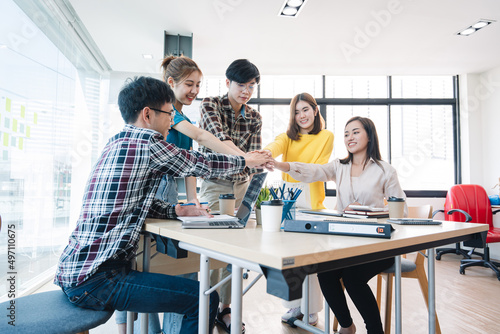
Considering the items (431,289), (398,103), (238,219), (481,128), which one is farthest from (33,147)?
(481,128)

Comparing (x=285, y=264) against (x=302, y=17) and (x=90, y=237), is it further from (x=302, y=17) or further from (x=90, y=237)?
(x=302, y=17)

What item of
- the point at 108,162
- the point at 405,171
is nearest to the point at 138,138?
the point at 108,162

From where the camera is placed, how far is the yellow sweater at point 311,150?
81.2 inches

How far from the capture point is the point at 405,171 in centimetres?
524

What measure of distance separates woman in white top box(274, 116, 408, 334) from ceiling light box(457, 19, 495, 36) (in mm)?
2505

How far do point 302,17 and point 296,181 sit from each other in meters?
2.04

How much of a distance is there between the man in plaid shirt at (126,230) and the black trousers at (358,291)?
26.4 inches

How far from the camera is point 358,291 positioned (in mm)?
1459

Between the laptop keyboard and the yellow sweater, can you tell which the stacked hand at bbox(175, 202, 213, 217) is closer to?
the laptop keyboard

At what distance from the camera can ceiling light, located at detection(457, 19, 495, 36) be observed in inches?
133

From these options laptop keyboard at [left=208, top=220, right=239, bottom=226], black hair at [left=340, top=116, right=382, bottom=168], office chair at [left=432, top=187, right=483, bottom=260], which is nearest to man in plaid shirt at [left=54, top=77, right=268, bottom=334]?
laptop keyboard at [left=208, top=220, right=239, bottom=226]

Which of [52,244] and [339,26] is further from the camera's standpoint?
[339,26]

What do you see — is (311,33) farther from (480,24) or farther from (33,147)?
(33,147)

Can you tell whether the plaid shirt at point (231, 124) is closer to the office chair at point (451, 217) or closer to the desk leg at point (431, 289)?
the desk leg at point (431, 289)
